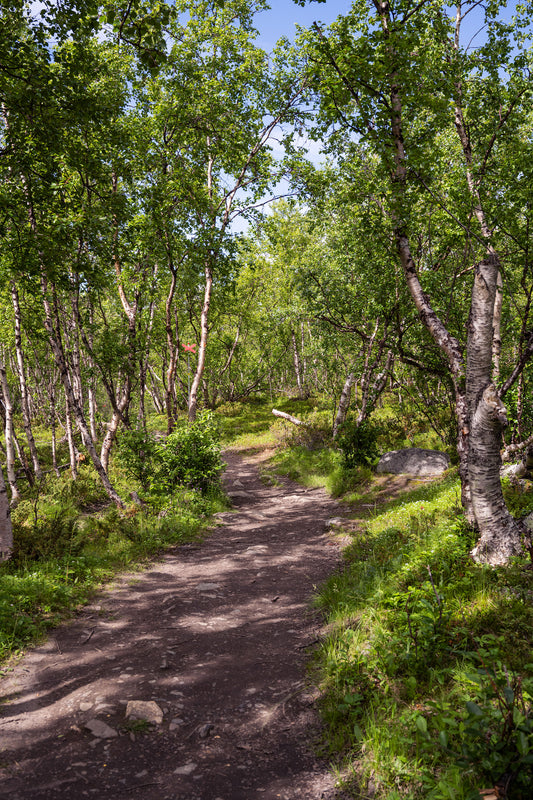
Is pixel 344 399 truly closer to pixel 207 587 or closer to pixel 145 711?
pixel 207 587

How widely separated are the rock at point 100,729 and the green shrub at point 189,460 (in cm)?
842

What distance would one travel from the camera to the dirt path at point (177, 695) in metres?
3.48

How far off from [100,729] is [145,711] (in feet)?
1.42

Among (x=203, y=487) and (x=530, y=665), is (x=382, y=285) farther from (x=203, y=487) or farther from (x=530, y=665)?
(x=530, y=665)

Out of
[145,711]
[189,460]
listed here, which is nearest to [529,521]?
[145,711]

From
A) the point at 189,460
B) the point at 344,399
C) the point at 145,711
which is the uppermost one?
the point at 344,399

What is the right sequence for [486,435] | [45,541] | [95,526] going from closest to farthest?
[486,435] → [45,541] → [95,526]

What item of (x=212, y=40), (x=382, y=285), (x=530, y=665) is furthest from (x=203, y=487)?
(x=212, y=40)

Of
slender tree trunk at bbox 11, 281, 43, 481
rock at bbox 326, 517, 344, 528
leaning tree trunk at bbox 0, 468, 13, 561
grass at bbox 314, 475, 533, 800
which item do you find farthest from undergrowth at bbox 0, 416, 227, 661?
grass at bbox 314, 475, 533, 800

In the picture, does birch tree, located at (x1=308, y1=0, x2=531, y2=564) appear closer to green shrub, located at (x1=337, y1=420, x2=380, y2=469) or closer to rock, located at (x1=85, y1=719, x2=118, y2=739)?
rock, located at (x1=85, y1=719, x2=118, y2=739)

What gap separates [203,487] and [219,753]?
9497 mm

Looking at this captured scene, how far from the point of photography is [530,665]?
358 cm

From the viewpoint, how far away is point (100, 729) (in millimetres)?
3998

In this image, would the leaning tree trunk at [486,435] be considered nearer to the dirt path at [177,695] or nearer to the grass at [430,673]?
the grass at [430,673]
